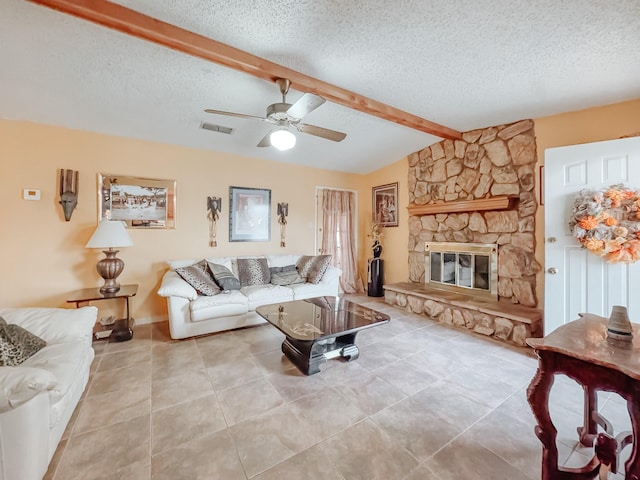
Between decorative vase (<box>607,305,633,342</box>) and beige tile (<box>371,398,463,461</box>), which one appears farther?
beige tile (<box>371,398,463,461</box>)

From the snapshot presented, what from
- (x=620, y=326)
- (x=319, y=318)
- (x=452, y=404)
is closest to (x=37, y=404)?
(x=319, y=318)

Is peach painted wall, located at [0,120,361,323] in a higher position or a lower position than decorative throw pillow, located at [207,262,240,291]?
higher

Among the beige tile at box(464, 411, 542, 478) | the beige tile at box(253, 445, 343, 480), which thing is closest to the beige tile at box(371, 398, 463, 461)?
the beige tile at box(464, 411, 542, 478)

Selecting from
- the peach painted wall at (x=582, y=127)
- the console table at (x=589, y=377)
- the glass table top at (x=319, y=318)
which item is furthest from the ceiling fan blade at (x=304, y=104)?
the peach painted wall at (x=582, y=127)

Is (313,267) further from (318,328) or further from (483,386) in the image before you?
(483,386)

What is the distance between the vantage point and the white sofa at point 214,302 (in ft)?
9.85

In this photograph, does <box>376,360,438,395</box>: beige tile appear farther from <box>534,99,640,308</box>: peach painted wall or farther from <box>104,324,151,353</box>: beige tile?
<box>104,324,151,353</box>: beige tile

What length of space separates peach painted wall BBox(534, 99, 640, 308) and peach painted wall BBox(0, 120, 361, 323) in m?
4.02

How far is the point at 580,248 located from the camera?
2523 mm

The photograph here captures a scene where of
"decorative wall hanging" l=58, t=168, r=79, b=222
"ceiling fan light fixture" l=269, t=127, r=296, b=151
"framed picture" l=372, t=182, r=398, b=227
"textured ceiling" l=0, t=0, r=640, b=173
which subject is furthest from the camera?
"framed picture" l=372, t=182, r=398, b=227

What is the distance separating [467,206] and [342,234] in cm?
242

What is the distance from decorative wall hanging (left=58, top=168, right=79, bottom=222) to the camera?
3.14 meters

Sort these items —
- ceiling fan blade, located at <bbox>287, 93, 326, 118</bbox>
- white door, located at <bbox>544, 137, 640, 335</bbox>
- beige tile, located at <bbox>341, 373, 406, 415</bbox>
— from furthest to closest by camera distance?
white door, located at <bbox>544, 137, 640, 335</bbox> → ceiling fan blade, located at <bbox>287, 93, 326, 118</bbox> → beige tile, located at <bbox>341, 373, 406, 415</bbox>

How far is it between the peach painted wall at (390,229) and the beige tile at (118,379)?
409cm
